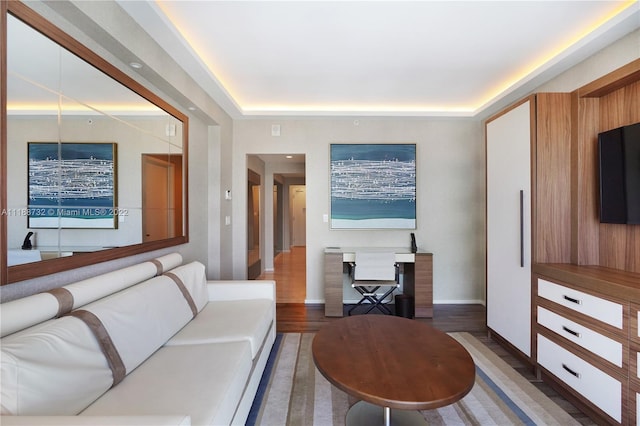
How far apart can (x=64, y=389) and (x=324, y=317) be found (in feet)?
9.15

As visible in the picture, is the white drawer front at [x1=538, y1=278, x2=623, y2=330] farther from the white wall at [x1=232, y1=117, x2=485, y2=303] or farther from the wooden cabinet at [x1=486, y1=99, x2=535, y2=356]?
the white wall at [x1=232, y1=117, x2=485, y2=303]

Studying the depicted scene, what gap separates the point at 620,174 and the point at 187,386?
10.3 feet

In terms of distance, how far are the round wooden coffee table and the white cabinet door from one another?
43.1 inches

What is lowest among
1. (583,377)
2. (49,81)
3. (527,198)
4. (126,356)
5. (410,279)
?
(583,377)

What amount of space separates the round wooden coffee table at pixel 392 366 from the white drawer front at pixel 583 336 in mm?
879

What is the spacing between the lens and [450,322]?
3.40m

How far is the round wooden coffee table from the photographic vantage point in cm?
126

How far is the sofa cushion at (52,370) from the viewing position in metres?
0.97

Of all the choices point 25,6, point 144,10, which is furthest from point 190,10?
point 25,6

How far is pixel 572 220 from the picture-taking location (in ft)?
7.45

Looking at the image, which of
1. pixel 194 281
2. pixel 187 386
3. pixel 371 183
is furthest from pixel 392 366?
pixel 371 183

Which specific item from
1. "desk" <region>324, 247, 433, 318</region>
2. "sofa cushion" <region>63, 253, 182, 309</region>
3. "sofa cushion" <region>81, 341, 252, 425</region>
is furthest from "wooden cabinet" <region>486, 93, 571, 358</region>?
"sofa cushion" <region>63, 253, 182, 309</region>

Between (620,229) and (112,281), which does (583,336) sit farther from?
(112,281)

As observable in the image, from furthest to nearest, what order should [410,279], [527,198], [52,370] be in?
[410,279] < [527,198] < [52,370]
